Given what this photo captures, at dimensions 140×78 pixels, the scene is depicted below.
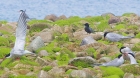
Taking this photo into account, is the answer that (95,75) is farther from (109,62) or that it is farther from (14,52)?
(14,52)

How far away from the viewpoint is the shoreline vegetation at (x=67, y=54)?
953 centimetres

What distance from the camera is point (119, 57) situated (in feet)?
34.5

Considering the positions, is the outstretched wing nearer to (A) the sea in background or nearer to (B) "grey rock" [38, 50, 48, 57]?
(B) "grey rock" [38, 50, 48, 57]

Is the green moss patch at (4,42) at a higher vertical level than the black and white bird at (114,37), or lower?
lower

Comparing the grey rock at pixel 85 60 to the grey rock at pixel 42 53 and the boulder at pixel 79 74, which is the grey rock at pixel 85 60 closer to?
the boulder at pixel 79 74

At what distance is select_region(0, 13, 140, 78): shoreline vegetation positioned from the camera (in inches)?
375

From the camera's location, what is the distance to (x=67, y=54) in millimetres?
11320

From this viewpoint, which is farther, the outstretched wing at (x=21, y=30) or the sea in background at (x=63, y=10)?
the sea in background at (x=63, y=10)

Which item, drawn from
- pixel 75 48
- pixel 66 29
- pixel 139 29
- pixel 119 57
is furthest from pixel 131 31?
pixel 119 57

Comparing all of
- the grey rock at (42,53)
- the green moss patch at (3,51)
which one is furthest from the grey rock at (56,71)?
the green moss patch at (3,51)

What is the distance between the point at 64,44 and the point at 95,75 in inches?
146

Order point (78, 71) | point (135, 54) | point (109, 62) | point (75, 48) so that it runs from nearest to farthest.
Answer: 1. point (78, 71)
2. point (109, 62)
3. point (135, 54)
4. point (75, 48)

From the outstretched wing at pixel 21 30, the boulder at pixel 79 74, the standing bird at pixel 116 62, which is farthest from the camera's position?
the outstretched wing at pixel 21 30

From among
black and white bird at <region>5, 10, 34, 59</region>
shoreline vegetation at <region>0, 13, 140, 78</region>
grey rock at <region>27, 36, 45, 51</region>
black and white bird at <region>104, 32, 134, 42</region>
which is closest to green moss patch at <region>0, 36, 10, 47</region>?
shoreline vegetation at <region>0, 13, 140, 78</region>
